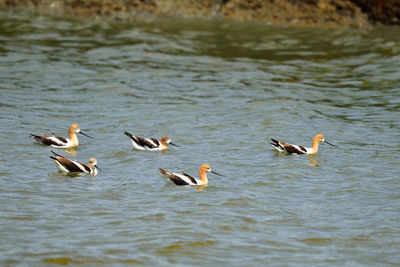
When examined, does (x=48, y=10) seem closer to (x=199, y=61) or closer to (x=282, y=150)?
Answer: (x=199, y=61)

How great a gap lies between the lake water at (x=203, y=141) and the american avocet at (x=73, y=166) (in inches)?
9.1

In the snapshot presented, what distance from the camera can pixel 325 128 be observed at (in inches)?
642

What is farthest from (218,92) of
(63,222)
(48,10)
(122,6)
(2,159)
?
(48,10)

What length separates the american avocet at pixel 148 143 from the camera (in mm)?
14266

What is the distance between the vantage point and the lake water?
899cm

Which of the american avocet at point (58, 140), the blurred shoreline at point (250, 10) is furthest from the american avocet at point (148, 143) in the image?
the blurred shoreline at point (250, 10)

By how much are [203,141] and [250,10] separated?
54.3ft

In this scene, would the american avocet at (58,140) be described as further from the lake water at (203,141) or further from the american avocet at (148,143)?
the american avocet at (148,143)

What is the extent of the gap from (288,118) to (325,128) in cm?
123

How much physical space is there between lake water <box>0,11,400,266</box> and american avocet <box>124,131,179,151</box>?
0.25m

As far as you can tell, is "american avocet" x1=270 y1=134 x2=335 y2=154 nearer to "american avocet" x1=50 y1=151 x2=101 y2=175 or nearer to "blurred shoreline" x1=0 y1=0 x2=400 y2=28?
"american avocet" x1=50 y1=151 x2=101 y2=175

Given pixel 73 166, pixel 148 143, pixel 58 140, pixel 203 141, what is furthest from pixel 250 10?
pixel 73 166

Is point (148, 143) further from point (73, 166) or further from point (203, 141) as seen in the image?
point (73, 166)

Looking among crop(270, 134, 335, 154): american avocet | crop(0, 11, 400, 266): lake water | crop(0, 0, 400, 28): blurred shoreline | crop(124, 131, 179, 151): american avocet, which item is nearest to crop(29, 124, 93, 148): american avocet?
crop(0, 11, 400, 266): lake water
